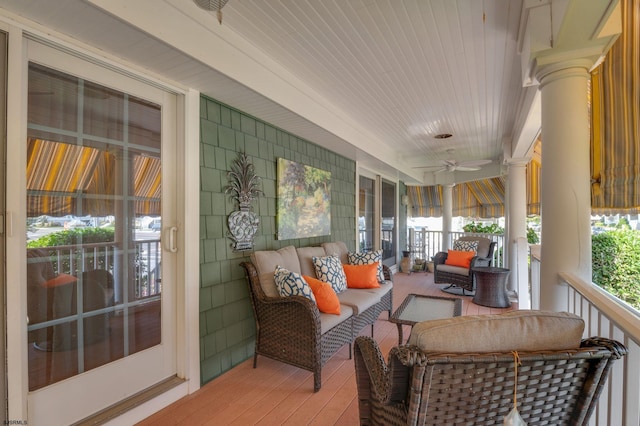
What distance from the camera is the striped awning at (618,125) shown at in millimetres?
1476

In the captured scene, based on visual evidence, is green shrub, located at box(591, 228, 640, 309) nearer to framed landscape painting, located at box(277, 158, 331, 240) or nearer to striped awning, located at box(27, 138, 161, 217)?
framed landscape painting, located at box(277, 158, 331, 240)

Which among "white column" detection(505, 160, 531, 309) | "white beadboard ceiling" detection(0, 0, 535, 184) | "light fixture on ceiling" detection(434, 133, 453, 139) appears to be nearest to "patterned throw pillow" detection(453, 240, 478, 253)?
"white column" detection(505, 160, 531, 309)

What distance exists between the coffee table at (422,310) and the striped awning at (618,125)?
4.49ft

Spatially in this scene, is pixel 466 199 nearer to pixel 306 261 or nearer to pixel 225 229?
pixel 306 261

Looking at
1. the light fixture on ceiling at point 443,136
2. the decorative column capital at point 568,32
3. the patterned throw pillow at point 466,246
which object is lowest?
the patterned throw pillow at point 466,246

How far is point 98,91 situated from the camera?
1.87 meters

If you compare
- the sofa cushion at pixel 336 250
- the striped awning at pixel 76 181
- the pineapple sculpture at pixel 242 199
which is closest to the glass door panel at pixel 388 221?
the sofa cushion at pixel 336 250

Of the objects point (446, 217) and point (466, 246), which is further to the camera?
point (446, 217)

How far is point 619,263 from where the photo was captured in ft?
12.6

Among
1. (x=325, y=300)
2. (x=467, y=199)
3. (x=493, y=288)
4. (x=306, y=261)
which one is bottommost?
(x=493, y=288)

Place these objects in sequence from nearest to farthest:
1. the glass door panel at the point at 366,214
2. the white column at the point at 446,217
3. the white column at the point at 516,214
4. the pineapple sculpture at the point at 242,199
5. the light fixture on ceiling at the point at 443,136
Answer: the pineapple sculpture at the point at 242,199, the white column at the point at 516,214, the light fixture on ceiling at the point at 443,136, the glass door panel at the point at 366,214, the white column at the point at 446,217

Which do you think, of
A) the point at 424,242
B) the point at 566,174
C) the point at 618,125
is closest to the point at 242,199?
the point at 566,174

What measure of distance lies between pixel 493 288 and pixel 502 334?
395 centimetres

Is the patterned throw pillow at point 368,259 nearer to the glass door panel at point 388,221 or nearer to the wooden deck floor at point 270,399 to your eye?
the wooden deck floor at point 270,399
